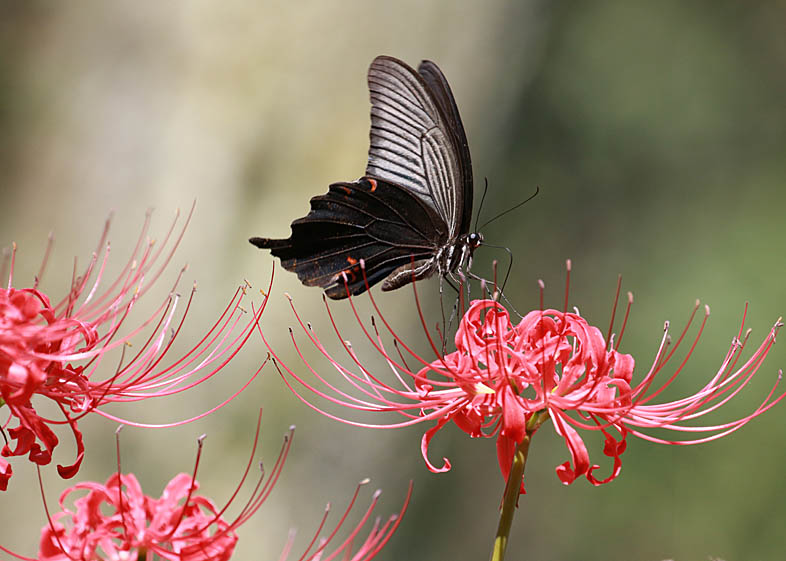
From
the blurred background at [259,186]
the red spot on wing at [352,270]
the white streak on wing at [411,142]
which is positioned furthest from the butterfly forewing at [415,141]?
the blurred background at [259,186]

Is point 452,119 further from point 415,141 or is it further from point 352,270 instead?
point 352,270

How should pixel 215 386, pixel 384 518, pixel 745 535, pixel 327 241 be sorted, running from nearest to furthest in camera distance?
pixel 327 241 < pixel 215 386 < pixel 384 518 < pixel 745 535

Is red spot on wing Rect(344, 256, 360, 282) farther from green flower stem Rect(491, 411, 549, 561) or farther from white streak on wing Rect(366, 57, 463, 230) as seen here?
green flower stem Rect(491, 411, 549, 561)

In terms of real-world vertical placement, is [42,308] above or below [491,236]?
below

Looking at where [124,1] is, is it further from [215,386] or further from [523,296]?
[523,296]

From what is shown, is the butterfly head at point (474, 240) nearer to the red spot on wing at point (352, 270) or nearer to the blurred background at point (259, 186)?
the red spot on wing at point (352, 270)

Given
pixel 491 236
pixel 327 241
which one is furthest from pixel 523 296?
pixel 327 241

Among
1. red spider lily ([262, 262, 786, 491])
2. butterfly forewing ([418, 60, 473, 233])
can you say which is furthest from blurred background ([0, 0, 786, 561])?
red spider lily ([262, 262, 786, 491])
